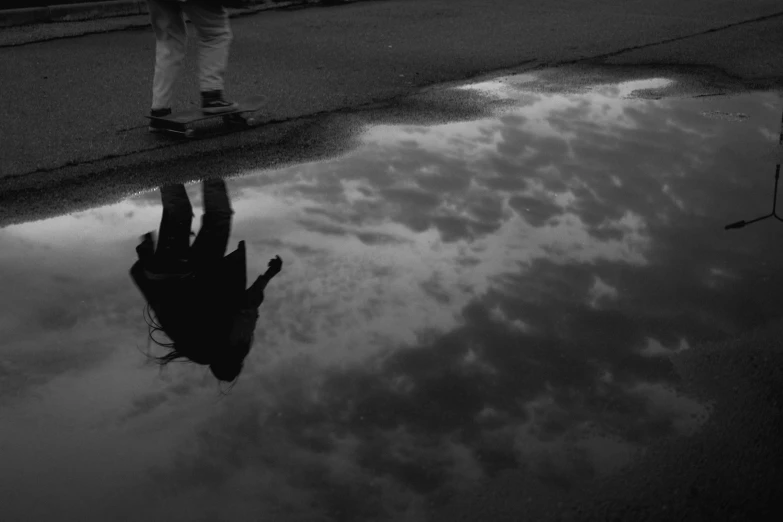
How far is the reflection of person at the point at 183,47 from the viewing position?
7.53 meters

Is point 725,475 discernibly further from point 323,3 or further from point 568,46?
point 323,3

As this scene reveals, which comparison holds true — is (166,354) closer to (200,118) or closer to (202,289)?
(202,289)

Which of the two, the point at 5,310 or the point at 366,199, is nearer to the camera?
the point at 5,310

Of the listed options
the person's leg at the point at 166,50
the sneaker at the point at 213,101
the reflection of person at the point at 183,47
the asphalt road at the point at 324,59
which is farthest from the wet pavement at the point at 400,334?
the person's leg at the point at 166,50

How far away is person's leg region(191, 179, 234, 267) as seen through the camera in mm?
5078

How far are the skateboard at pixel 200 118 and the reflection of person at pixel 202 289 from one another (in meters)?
1.67

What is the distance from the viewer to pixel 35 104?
8.69 meters

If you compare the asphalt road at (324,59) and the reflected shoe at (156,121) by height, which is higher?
the reflected shoe at (156,121)

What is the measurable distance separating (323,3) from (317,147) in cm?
876

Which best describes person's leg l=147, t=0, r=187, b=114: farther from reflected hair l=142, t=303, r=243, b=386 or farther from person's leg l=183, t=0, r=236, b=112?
reflected hair l=142, t=303, r=243, b=386

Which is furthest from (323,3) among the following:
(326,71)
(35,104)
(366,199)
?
(366,199)

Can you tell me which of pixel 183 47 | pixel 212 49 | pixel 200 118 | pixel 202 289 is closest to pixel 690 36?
pixel 212 49

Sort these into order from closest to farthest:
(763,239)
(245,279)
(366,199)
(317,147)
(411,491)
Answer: (411,491) → (245,279) → (763,239) → (366,199) → (317,147)

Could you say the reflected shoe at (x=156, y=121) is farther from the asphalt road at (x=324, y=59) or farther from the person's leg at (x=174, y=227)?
the person's leg at (x=174, y=227)
